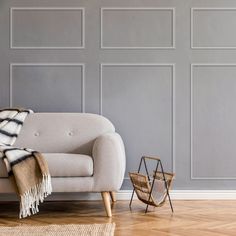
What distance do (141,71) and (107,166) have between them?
44.9 inches

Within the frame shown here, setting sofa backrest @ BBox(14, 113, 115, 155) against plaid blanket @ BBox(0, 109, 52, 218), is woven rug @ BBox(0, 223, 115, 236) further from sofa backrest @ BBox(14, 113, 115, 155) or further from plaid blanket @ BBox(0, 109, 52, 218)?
sofa backrest @ BBox(14, 113, 115, 155)

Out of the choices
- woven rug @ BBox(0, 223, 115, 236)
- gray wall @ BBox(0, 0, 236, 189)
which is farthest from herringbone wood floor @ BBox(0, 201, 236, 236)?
gray wall @ BBox(0, 0, 236, 189)

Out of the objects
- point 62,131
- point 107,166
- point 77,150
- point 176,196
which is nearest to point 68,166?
point 107,166

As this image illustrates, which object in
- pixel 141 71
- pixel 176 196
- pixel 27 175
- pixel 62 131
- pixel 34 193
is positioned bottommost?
pixel 176 196

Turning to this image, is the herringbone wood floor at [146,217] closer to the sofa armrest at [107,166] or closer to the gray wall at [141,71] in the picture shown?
the sofa armrest at [107,166]

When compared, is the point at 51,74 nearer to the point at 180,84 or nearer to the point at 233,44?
the point at 180,84

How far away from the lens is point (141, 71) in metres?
4.30

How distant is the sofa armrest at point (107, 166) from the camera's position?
344cm

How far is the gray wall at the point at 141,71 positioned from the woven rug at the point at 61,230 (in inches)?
47.8

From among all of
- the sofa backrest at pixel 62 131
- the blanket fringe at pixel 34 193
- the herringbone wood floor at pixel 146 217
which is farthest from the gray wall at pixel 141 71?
the blanket fringe at pixel 34 193

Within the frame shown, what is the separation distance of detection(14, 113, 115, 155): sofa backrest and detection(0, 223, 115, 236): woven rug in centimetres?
86

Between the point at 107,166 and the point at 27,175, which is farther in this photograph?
the point at 107,166

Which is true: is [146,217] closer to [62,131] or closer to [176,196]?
[176,196]

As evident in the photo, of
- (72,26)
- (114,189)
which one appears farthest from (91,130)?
(72,26)
